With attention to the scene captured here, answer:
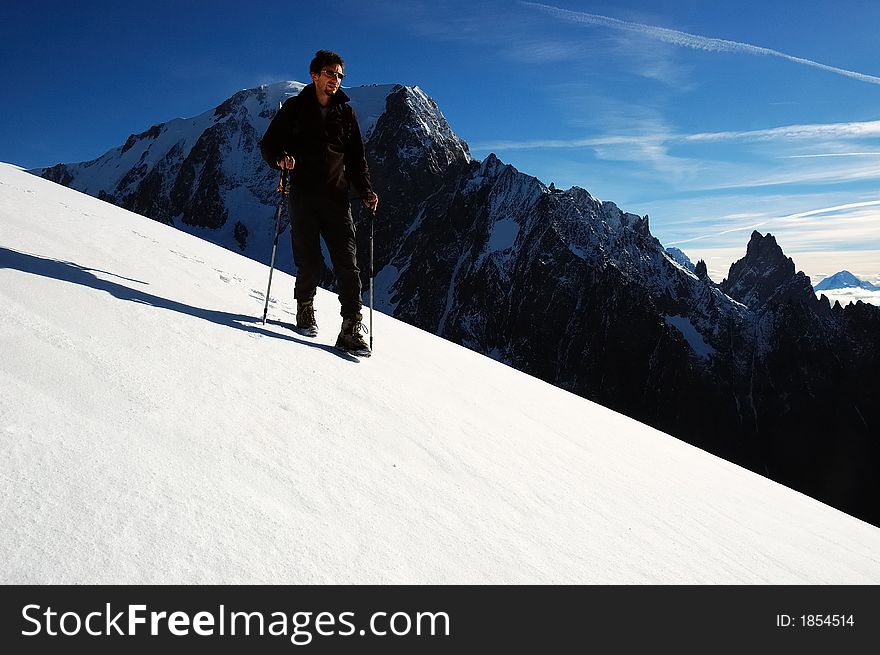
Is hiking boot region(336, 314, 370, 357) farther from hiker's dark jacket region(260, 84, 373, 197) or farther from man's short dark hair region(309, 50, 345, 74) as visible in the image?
man's short dark hair region(309, 50, 345, 74)

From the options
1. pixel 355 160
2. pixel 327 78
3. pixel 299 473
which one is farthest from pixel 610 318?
pixel 299 473

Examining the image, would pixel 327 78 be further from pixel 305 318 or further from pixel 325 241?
pixel 305 318

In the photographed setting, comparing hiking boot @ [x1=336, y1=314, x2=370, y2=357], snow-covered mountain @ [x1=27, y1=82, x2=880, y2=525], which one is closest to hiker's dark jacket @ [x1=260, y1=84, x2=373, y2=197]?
hiking boot @ [x1=336, y1=314, x2=370, y2=357]

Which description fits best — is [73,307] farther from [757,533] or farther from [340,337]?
[757,533]

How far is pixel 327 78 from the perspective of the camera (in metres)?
4.93

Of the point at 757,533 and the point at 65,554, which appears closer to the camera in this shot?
the point at 65,554

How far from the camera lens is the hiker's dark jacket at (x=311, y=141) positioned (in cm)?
505

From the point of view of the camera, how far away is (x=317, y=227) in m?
5.31

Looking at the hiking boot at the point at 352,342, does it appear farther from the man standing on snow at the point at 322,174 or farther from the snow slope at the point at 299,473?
the snow slope at the point at 299,473

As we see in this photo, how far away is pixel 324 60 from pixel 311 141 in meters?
0.73

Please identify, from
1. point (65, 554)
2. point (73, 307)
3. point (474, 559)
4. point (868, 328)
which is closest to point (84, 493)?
point (65, 554)

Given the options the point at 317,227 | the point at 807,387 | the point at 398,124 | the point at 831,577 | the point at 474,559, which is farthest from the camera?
the point at 398,124

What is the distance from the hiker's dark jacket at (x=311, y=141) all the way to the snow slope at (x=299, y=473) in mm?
1459

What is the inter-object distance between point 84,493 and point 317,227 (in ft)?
12.6
